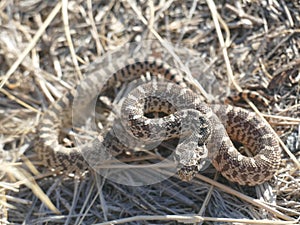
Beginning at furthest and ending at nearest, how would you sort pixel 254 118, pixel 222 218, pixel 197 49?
pixel 197 49
pixel 254 118
pixel 222 218

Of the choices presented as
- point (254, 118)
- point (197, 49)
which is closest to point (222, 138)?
point (254, 118)

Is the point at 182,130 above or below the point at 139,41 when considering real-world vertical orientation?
below

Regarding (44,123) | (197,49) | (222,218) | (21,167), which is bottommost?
(222,218)

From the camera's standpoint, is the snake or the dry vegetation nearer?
the snake

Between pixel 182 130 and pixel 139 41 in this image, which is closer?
pixel 182 130

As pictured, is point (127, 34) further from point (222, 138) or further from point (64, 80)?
point (222, 138)
